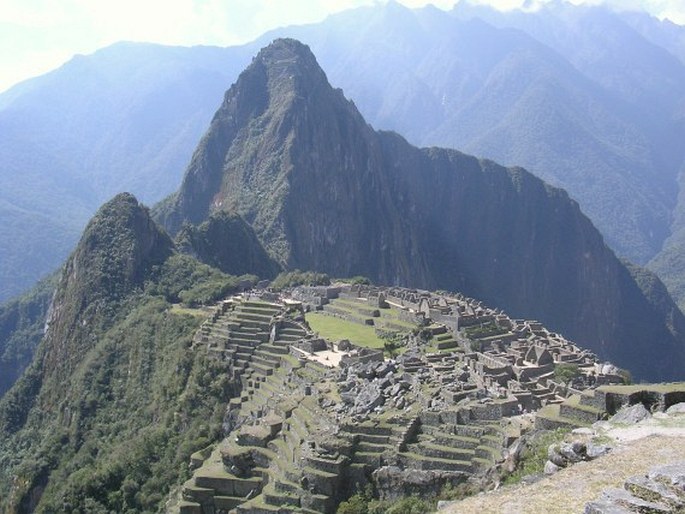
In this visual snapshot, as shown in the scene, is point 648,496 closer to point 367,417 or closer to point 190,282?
point 367,417

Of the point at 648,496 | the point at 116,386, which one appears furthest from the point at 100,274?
the point at 648,496

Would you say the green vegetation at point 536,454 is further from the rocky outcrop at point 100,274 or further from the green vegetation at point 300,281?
the rocky outcrop at point 100,274

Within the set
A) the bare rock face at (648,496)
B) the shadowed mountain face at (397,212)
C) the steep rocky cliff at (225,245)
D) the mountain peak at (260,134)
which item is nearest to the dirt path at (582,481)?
the bare rock face at (648,496)

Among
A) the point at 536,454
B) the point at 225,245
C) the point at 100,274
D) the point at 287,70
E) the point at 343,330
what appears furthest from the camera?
the point at 287,70

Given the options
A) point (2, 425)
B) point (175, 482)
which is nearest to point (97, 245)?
point (2, 425)

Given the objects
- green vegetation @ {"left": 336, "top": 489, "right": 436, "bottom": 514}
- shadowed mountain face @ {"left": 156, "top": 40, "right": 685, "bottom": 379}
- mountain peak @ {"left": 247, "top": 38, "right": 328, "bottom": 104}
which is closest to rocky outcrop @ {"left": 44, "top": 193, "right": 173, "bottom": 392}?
shadowed mountain face @ {"left": 156, "top": 40, "right": 685, "bottom": 379}

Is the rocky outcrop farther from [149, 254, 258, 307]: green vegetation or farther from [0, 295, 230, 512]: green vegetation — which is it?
[0, 295, 230, 512]: green vegetation

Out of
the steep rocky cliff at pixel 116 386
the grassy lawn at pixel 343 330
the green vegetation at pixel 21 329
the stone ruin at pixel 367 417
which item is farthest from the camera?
the green vegetation at pixel 21 329

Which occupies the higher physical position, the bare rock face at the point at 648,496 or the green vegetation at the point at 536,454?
the bare rock face at the point at 648,496
